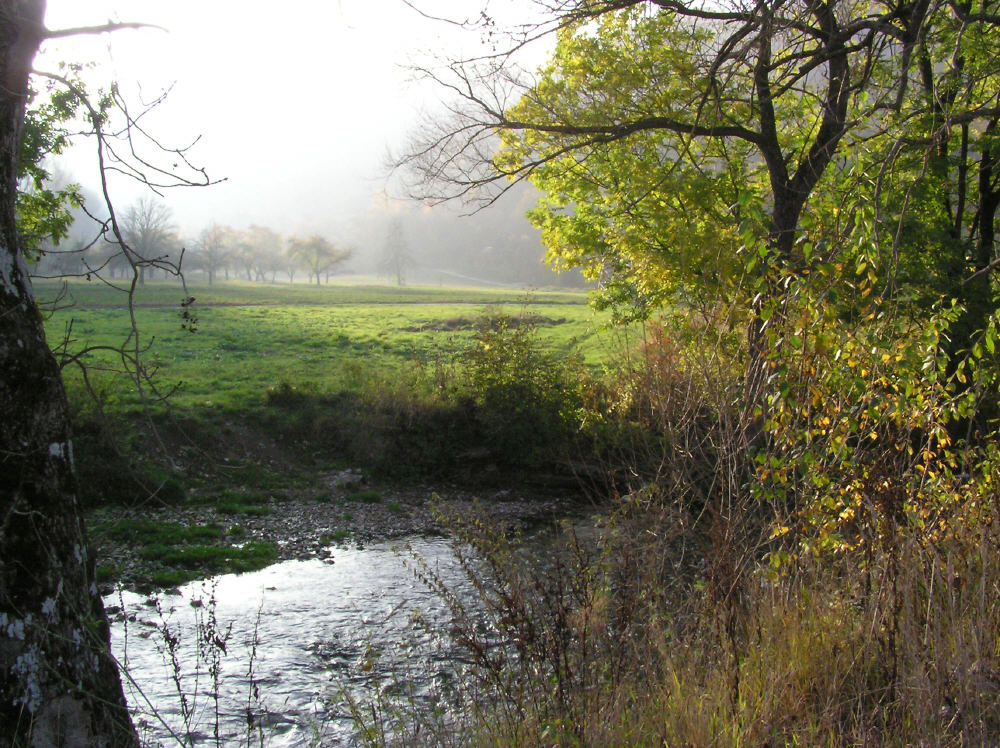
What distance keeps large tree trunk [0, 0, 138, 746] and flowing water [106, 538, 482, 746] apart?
64cm

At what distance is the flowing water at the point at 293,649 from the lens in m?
6.95

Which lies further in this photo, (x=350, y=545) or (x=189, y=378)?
(x=189, y=378)

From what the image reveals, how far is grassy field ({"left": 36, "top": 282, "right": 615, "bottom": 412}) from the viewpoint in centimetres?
2031

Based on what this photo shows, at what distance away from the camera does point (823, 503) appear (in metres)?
4.60

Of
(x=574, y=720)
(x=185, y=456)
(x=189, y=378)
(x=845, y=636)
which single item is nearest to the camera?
(x=574, y=720)

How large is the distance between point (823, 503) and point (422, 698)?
4.66 meters

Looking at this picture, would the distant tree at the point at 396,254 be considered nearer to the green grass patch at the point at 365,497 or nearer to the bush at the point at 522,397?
the bush at the point at 522,397

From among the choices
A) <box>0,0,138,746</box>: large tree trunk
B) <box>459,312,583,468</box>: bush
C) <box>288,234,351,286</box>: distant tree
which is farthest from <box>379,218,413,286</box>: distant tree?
<box>0,0,138,746</box>: large tree trunk

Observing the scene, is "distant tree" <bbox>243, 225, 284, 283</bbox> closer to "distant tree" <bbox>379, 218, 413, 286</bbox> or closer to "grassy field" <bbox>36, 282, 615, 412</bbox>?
"distant tree" <bbox>379, 218, 413, 286</bbox>

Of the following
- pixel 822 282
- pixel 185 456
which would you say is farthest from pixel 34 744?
pixel 185 456

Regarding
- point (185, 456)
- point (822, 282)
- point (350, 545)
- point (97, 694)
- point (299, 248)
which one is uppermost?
point (299, 248)

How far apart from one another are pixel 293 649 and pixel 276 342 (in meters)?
23.7

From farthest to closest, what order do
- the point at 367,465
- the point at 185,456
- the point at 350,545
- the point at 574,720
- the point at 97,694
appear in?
the point at 367,465 < the point at 185,456 < the point at 350,545 < the point at 97,694 < the point at 574,720

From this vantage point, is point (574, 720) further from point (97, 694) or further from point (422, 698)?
point (422, 698)
